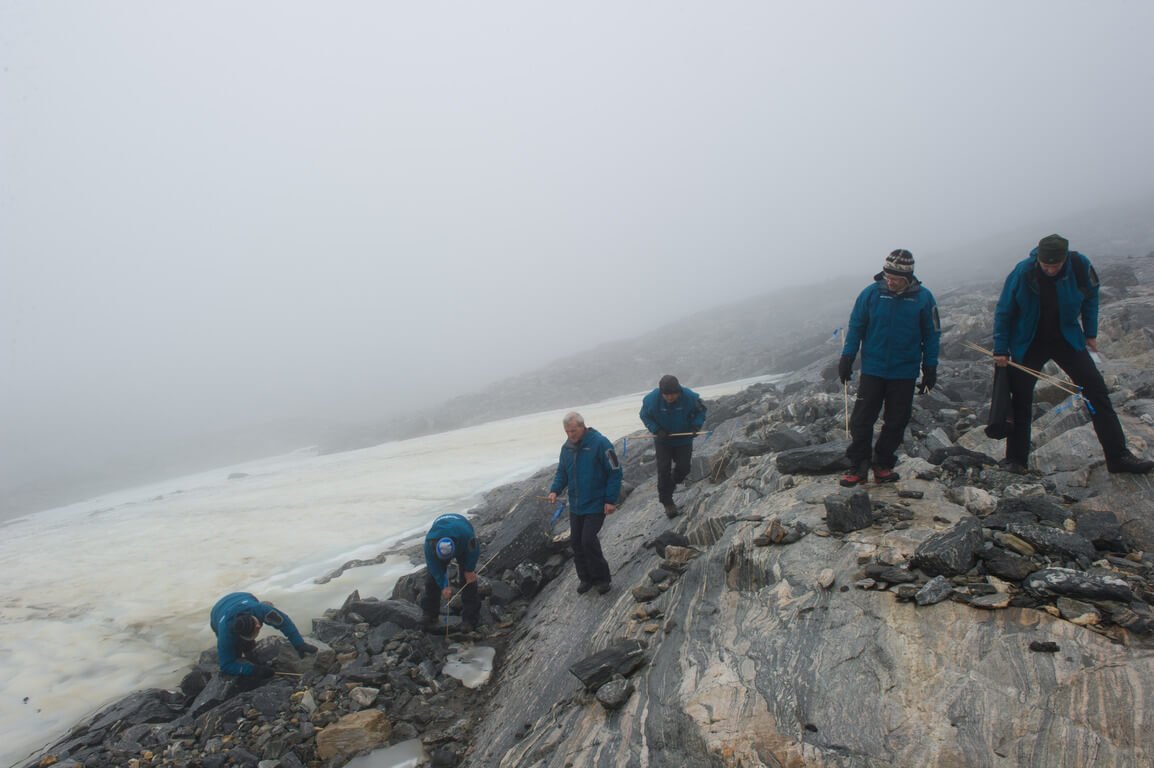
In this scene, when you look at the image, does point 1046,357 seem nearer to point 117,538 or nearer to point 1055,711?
point 1055,711

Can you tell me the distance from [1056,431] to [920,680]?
5.28 meters

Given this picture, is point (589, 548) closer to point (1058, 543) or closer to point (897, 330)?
point (897, 330)

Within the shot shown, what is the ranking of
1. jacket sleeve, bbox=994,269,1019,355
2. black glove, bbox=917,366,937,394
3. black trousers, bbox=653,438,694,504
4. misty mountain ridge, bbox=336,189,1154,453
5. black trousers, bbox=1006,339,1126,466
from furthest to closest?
misty mountain ridge, bbox=336,189,1154,453 → black trousers, bbox=653,438,694,504 → black glove, bbox=917,366,937,394 → jacket sleeve, bbox=994,269,1019,355 → black trousers, bbox=1006,339,1126,466

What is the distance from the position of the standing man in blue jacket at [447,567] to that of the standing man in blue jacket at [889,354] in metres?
5.36

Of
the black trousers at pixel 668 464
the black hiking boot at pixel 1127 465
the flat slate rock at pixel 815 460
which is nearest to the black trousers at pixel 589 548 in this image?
the black trousers at pixel 668 464

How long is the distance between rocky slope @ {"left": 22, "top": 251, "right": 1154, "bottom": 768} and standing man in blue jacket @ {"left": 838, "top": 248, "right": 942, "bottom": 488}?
18.9 inches

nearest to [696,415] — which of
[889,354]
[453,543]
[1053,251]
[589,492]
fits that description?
[589,492]

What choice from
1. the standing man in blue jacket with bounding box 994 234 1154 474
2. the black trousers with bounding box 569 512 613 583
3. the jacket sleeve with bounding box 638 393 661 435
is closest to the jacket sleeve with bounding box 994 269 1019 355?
the standing man in blue jacket with bounding box 994 234 1154 474

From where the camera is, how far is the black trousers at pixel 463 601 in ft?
29.2

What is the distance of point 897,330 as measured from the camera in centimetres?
648

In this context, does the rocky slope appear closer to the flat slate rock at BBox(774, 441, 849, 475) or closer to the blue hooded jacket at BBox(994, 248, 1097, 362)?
the flat slate rock at BBox(774, 441, 849, 475)

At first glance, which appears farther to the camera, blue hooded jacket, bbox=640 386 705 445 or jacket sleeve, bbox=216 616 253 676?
blue hooded jacket, bbox=640 386 705 445

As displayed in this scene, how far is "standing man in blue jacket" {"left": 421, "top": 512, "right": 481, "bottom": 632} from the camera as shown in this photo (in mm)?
8797

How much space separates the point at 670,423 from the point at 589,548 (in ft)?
8.59
